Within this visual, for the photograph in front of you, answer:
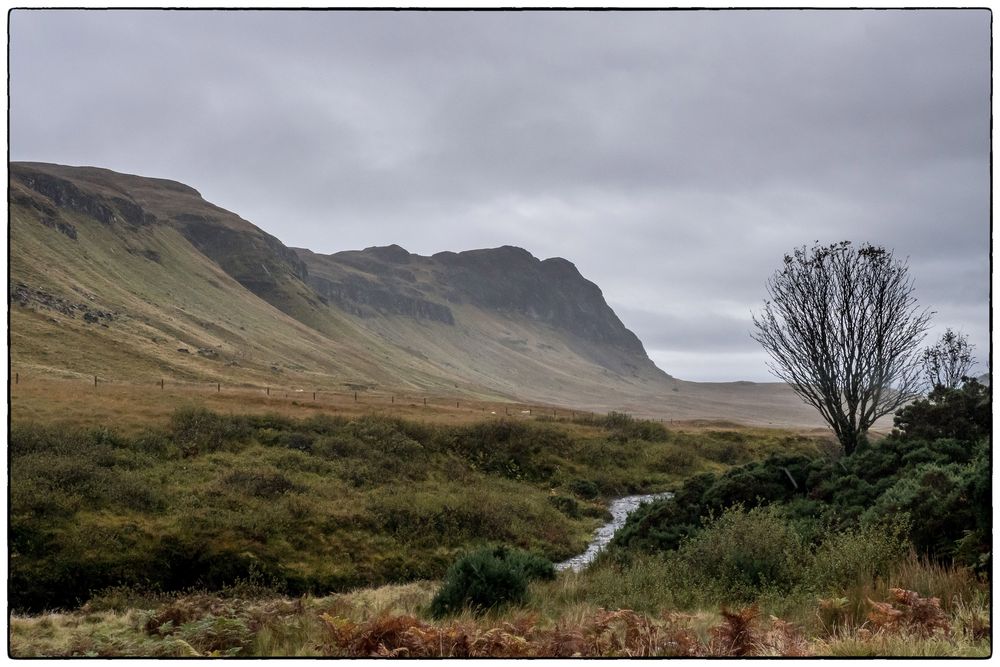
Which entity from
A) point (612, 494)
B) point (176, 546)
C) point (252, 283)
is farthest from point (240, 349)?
point (176, 546)

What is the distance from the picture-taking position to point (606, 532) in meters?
26.4

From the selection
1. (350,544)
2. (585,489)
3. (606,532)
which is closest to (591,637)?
(350,544)

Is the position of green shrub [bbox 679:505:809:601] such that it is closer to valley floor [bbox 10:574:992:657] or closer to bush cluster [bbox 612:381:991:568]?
bush cluster [bbox 612:381:991:568]

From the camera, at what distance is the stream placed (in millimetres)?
21122

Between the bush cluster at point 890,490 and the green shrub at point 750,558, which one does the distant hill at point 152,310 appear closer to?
the bush cluster at point 890,490

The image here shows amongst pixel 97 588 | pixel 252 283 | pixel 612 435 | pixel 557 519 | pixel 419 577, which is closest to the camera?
pixel 97 588

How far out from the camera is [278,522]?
20.7 metres

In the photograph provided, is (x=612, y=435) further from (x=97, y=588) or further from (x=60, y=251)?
(x=60, y=251)

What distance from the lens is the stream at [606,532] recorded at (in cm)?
2112

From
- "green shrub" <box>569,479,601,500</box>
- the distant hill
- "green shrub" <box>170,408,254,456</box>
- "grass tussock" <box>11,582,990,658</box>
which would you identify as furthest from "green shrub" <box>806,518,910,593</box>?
the distant hill

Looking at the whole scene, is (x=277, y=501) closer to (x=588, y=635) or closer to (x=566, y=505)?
(x=566, y=505)

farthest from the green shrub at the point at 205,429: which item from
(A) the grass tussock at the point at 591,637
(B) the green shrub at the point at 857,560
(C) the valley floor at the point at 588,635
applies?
(B) the green shrub at the point at 857,560

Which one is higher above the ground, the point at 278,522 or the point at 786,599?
the point at 786,599

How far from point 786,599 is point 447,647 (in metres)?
5.22
